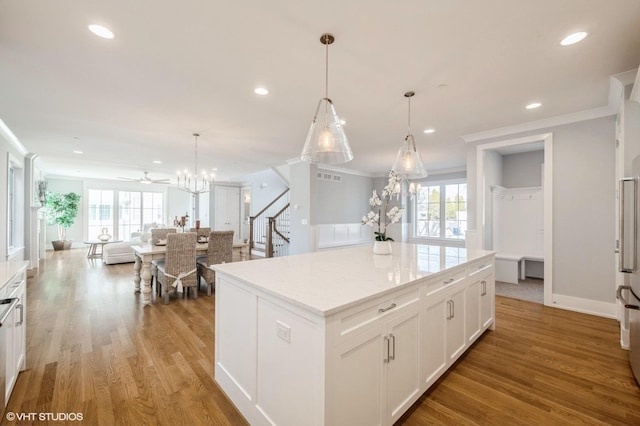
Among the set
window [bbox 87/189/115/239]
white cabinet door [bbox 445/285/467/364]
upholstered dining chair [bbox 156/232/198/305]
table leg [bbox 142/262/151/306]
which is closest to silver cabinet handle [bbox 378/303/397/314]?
white cabinet door [bbox 445/285/467/364]

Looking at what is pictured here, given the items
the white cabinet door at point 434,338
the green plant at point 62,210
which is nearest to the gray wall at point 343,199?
the white cabinet door at point 434,338

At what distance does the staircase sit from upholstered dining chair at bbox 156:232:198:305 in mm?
3131

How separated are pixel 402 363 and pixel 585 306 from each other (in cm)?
365

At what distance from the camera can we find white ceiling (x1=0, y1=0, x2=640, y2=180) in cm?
182

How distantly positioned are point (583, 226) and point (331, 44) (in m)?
4.09

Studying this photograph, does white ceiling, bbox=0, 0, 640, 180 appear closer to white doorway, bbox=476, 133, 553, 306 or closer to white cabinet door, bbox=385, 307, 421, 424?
white doorway, bbox=476, 133, 553, 306

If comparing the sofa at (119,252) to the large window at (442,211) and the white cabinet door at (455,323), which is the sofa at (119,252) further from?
the large window at (442,211)

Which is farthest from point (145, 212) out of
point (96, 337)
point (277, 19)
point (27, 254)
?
point (277, 19)

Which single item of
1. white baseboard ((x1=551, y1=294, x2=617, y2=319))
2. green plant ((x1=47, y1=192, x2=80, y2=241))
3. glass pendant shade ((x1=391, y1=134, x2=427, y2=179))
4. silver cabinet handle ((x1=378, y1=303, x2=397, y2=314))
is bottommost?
white baseboard ((x1=551, y1=294, x2=617, y2=319))

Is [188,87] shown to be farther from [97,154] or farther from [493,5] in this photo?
[97,154]

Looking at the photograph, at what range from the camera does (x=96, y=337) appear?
292 cm

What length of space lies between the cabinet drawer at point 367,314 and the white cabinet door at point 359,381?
1.8 inches

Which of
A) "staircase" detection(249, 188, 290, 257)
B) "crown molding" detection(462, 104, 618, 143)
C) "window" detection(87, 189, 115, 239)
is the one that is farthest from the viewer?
"window" detection(87, 189, 115, 239)

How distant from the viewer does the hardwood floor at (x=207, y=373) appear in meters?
1.84
